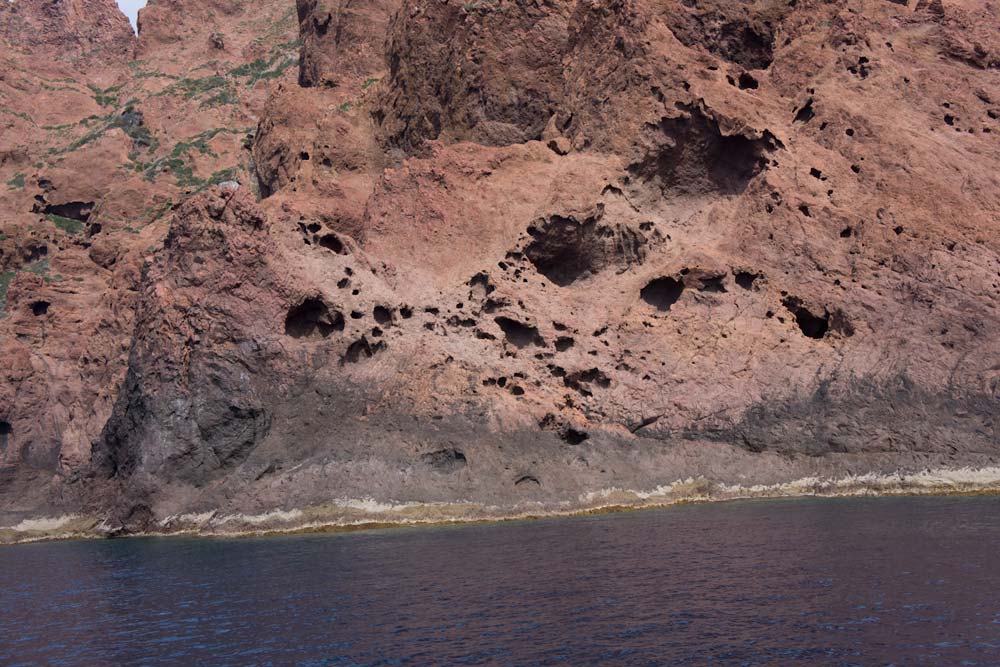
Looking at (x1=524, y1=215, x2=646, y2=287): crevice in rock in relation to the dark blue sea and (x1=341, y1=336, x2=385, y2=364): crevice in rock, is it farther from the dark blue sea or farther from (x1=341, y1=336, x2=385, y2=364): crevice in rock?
the dark blue sea

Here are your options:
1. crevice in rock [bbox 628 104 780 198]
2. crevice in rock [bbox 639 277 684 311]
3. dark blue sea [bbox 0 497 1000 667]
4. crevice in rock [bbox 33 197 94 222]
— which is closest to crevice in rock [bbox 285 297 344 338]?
dark blue sea [bbox 0 497 1000 667]

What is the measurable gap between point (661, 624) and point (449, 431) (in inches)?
864

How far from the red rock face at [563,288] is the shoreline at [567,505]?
461 millimetres

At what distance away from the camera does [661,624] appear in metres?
17.8

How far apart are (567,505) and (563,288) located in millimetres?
12277

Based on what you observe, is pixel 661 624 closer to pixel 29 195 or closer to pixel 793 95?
pixel 793 95

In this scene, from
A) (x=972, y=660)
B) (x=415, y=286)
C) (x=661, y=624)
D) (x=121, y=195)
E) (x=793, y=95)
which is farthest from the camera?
(x=121, y=195)

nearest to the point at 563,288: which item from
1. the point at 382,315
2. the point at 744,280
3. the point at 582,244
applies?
the point at 582,244

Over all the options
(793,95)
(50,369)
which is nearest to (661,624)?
(793,95)

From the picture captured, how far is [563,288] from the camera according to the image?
4578 centimetres

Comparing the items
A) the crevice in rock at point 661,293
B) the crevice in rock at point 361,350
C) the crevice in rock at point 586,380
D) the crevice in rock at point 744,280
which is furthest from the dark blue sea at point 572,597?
the crevice in rock at point 661,293

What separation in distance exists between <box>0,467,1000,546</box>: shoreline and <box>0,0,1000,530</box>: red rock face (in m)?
0.46

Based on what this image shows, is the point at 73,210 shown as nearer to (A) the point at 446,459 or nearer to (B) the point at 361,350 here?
(B) the point at 361,350

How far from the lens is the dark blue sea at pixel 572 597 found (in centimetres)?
1648
